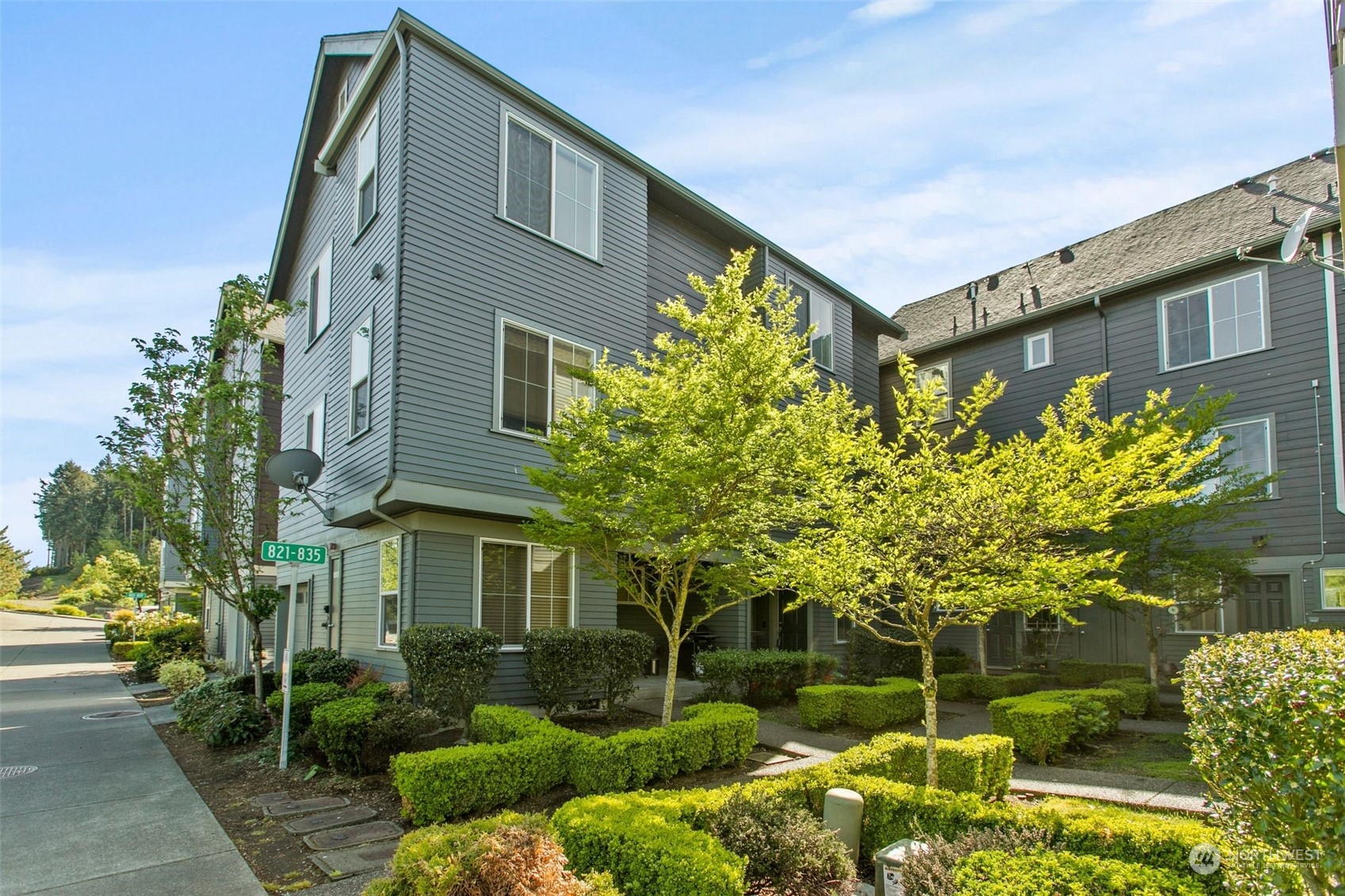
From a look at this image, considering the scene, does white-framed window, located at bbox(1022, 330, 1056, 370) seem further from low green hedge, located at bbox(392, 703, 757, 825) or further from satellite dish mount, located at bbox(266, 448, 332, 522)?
satellite dish mount, located at bbox(266, 448, 332, 522)

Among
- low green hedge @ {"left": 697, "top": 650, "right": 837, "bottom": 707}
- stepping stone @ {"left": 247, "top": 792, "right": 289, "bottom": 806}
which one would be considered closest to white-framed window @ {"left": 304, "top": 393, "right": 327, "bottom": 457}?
stepping stone @ {"left": 247, "top": 792, "right": 289, "bottom": 806}

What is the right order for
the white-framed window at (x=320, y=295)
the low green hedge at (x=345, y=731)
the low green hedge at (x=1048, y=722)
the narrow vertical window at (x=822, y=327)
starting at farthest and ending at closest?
the narrow vertical window at (x=822, y=327), the white-framed window at (x=320, y=295), the low green hedge at (x=1048, y=722), the low green hedge at (x=345, y=731)

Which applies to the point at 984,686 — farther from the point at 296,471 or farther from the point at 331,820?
the point at 296,471

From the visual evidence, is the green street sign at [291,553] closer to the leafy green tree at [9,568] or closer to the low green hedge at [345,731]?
the low green hedge at [345,731]

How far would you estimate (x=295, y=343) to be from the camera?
658 inches

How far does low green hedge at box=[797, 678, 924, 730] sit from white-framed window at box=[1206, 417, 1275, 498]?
834 cm

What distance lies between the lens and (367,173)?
12547mm

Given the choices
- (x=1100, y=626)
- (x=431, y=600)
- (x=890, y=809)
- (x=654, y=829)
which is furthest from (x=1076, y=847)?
(x=1100, y=626)

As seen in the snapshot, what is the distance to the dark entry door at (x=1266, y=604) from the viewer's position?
14492 mm

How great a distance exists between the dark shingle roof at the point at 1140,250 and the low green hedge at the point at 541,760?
1371 centimetres

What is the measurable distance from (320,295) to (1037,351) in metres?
16.5

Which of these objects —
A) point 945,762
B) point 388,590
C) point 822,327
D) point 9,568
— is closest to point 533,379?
point 388,590

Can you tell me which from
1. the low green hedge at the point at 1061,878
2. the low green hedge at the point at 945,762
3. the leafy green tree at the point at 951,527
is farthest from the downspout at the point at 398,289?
the low green hedge at the point at 1061,878

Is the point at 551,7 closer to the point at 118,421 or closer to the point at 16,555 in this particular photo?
the point at 118,421
